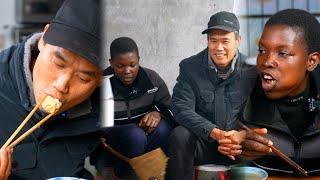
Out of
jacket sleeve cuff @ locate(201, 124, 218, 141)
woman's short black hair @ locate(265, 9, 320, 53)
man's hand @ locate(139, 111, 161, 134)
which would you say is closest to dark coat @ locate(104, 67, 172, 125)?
man's hand @ locate(139, 111, 161, 134)

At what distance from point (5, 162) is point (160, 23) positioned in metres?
0.75

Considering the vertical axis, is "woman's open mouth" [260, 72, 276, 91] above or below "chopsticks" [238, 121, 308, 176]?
above

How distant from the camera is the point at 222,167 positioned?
1543 mm

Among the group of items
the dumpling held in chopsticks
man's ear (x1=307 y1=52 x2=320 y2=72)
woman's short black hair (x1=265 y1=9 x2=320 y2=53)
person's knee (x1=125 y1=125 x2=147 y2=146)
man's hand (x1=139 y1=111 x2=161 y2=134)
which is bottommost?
person's knee (x1=125 y1=125 x2=147 y2=146)

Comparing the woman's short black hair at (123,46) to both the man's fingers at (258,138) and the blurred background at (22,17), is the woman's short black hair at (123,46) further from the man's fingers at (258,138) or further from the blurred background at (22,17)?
the man's fingers at (258,138)

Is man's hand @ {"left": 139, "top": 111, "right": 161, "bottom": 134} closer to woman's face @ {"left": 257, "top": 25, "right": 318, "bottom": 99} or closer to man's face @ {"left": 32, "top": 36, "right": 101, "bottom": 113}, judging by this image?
man's face @ {"left": 32, "top": 36, "right": 101, "bottom": 113}

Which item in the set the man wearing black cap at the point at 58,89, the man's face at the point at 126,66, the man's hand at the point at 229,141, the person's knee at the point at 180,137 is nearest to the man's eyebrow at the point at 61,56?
the man wearing black cap at the point at 58,89

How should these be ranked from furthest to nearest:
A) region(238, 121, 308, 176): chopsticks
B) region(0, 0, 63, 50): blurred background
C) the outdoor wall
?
region(238, 121, 308, 176): chopsticks → region(0, 0, 63, 50): blurred background → the outdoor wall

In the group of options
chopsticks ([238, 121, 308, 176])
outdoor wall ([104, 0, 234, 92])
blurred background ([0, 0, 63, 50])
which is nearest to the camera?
outdoor wall ([104, 0, 234, 92])

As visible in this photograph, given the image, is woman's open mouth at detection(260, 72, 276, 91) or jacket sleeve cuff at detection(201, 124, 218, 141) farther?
woman's open mouth at detection(260, 72, 276, 91)

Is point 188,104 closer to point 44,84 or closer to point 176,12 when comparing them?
point 176,12

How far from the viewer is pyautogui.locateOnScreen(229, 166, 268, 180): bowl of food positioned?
1.58 meters

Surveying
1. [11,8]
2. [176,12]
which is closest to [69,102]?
[11,8]

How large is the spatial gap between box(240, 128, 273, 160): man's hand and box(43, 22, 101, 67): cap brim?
0.63 meters
